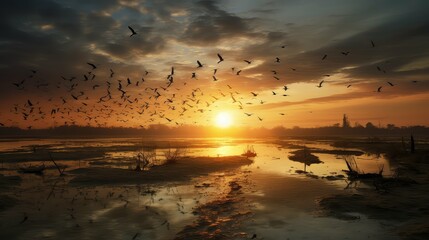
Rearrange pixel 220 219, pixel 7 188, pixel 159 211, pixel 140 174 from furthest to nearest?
pixel 140 174
pixel 7 188
pixel 159 211
pixel 220 219

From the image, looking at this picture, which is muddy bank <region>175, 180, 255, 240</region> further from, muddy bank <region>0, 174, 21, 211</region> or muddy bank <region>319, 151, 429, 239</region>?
muddy bank <region>0, 174, 21, 211</region>

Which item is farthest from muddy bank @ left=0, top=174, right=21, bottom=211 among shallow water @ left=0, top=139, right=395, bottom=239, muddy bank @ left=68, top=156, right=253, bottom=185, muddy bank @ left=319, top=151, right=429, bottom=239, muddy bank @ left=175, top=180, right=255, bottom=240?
muddy bank @ left=319, top=151, right=429, bottom=239

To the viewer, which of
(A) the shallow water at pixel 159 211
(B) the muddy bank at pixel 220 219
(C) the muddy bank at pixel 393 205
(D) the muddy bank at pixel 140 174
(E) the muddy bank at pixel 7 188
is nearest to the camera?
(B) the muddy bank at pixel 220 219

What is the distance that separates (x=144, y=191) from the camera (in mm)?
19562

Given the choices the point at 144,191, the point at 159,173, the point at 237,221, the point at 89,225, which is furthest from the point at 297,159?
the point at 89,225

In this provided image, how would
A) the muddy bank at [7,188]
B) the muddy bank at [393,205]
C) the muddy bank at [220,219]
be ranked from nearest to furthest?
1. the muddy bank at [220,219]
2. the muddy bank at [393,205]
3. the muddy bank at [7,188]

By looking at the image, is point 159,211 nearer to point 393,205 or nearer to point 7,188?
point 393,205

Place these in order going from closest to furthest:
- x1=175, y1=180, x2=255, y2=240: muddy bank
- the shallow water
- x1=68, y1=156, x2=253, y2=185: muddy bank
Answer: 1. x1=175, y1=180, x2=255, y2=240: muddy bank
2. the shallow water
3. x1=68, y1=156, x2=253, y2=185: muddy bank

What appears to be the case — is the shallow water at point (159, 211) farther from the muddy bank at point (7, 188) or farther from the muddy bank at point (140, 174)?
the muddy bank at point (140, 174)

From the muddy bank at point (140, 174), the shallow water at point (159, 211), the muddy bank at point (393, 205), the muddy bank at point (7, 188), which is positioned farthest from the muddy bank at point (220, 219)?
the muddy bank at point (7, 188)

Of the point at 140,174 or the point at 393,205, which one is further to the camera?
the point at 140,174

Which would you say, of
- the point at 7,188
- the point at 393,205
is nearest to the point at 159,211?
the point at 393,205

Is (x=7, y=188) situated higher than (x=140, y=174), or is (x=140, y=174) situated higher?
(x=140, y=174)

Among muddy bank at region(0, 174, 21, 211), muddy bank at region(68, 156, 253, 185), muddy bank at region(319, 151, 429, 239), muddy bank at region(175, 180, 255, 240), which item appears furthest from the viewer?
muddy bank at region(68, 156, 253, 185)
